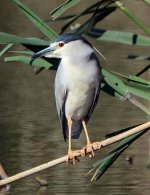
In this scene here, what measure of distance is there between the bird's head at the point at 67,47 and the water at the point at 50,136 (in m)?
1.10

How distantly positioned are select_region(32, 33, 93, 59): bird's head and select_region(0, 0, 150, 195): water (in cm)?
110

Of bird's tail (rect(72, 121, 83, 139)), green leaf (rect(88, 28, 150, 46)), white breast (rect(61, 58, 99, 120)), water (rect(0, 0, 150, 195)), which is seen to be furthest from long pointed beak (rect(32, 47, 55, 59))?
water (rect(0, 0, 150, 195))

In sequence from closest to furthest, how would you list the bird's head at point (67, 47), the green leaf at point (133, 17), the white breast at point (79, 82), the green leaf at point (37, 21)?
1. the green leaf at point (37, 21)
2. the bird's head at point (67, 47)
3. the green leaf at point (133, 17)
4. the white breast at point (79, 82)

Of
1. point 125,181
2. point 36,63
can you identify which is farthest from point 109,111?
point 36,63

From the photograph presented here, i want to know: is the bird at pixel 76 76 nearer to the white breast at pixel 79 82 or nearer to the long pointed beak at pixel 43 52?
the white breast at pixel 79 82

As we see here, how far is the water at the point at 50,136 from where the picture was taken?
6766 millimetres

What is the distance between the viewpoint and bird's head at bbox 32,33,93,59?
18.3ft

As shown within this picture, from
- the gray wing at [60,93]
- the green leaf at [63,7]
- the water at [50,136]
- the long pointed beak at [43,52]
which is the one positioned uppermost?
the green leaf at [63,7]

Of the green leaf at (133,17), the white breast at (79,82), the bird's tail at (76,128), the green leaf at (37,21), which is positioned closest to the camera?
the green leaf at (37,21)

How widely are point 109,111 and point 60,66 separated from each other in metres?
3.40

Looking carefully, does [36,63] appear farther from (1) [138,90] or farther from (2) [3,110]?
(2) [3,110]

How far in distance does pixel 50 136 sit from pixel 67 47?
2.44 metres

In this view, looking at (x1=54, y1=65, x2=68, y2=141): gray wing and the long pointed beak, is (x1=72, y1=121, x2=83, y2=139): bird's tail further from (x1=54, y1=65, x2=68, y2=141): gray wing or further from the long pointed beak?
the long pointed beak

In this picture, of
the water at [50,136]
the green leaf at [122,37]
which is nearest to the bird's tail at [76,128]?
the water at [50,136]
